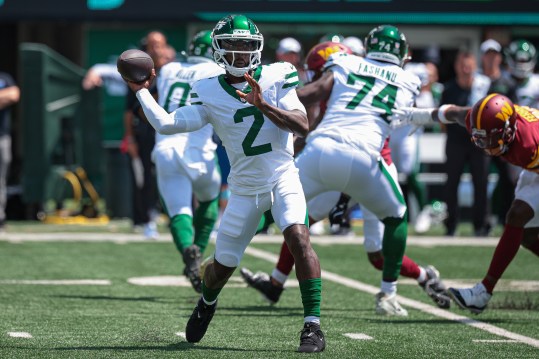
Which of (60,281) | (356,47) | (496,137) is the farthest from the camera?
(356,47)

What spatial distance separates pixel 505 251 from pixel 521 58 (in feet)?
20.9

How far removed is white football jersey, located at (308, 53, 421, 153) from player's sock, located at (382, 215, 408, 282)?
486 millimetres

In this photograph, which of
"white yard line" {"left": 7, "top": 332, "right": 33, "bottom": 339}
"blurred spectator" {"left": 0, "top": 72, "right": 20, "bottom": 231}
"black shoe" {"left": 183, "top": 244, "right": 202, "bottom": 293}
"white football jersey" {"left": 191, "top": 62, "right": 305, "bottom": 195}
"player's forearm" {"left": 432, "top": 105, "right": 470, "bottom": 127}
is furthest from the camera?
"blurred spectator" {"left": 0, "top": 72, "right": 20, "bottom": 231}

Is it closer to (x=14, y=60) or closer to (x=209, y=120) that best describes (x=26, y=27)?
(x=14, y=60)

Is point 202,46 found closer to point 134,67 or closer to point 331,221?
point 331,221

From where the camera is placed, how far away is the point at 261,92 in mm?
6176

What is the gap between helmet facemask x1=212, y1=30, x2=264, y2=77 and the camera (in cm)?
631

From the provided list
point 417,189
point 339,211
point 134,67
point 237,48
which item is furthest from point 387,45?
point 417,189

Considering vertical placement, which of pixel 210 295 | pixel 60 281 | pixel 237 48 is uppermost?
pixel 237 48

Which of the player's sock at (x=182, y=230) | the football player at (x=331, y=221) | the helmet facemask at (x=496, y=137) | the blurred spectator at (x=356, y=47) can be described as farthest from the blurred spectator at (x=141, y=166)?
the helmet facemask at (x=496, y=137)

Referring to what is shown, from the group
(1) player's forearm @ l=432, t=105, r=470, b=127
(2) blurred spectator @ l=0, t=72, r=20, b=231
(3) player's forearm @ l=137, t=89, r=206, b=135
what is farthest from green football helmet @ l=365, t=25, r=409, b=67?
(2) blurred spectator @ l=0, t=72, r=20, b=231

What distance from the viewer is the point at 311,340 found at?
19.8 feet

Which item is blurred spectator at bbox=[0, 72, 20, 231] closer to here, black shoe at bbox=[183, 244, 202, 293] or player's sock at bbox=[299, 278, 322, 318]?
black shoe at bbox=[183, 244, 202, 293]

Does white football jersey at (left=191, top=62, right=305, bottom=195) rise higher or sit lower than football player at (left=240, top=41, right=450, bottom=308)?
higher
